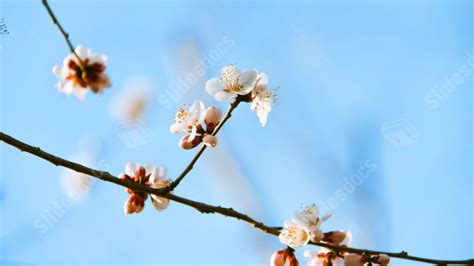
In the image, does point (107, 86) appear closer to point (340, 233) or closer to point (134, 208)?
point (134, 208)

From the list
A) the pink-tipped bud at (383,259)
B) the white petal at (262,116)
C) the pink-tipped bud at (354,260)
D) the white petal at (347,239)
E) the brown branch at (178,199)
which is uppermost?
the white petal at (262,116)

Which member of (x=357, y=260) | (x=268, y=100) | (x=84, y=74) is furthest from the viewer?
(x=84, y=74)

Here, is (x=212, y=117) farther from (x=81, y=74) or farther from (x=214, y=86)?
(x=81, y=74)

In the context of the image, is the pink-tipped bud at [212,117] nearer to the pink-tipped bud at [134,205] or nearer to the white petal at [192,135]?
the white petal at [192,135]

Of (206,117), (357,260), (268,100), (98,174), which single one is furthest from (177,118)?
(357,260)

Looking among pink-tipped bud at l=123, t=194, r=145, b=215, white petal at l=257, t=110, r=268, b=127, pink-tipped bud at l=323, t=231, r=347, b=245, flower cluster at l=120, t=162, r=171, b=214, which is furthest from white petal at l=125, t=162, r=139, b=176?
pink-tipped bud at l=323, t=231, r=347, b=245

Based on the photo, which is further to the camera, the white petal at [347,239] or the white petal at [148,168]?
the white petal at [148,168]

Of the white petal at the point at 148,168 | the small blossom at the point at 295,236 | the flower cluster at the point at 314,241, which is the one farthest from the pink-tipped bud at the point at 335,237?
the white petal at the point at 148,168

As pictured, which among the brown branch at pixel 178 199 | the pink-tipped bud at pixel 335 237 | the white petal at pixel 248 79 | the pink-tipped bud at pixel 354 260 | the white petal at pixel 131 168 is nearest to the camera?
the brown branch at pixel 178 199
